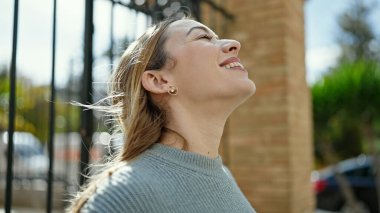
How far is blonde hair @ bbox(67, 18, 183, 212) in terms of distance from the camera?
1339 mm

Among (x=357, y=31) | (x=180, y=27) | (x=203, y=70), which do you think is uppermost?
(x=357, y=31)

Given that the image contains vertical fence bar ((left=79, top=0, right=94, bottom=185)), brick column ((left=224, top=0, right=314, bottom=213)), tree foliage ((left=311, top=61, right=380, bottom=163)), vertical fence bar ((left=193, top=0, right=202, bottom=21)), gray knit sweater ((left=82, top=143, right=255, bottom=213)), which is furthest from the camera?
tree foliage ((left=311, top=61, right=380, bottom=163))

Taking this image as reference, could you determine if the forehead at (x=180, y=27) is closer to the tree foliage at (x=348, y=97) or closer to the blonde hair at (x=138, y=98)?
the blonde hair at (x=138, y=98)

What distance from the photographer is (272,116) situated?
324cm

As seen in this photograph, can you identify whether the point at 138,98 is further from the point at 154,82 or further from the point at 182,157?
the point at 182,157

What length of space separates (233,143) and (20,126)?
5.51 metres

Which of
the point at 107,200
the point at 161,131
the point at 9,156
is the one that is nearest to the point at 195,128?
the point at 161,131

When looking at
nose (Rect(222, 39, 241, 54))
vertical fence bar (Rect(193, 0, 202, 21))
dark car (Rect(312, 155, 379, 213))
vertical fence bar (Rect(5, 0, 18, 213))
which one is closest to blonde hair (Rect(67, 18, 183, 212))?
nose (Rect(222, 39, 241, 54))

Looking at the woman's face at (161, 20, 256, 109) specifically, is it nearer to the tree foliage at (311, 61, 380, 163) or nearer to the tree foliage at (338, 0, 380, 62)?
the tree foliage at (311, 61, 380, 163)

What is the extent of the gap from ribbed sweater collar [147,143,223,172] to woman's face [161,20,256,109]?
0.64ft

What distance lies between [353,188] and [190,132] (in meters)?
7.23

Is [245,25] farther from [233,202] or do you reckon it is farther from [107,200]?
[107,200]

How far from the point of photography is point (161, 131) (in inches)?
56.6

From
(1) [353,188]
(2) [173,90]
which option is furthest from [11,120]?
(1) [353,188]
